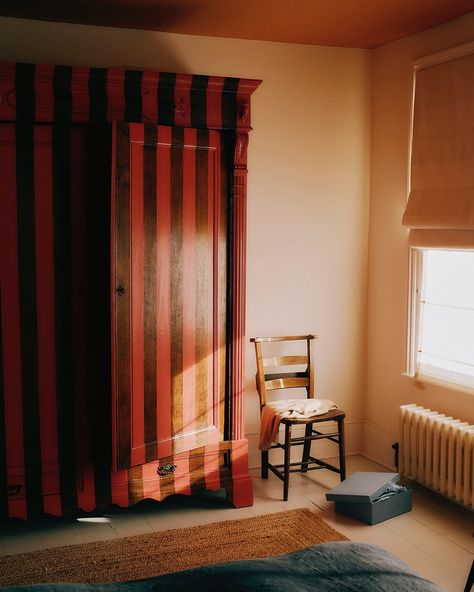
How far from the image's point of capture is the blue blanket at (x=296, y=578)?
1.64m

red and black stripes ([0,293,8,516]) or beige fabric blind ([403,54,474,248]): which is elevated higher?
beige fabric blind ([403,54,474,248])

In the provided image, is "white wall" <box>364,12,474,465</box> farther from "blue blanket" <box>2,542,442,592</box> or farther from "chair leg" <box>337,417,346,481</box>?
"blue blanket" <box>2,542,442,592</box>

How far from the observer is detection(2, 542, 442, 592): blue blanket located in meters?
1.64

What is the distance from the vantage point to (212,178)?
3744mm

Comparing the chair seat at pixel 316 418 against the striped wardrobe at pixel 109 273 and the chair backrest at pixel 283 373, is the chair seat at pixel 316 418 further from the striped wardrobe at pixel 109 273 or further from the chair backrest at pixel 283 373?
the striped wardrobe at pixel 109 273

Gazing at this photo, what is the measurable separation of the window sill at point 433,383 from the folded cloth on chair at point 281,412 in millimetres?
560

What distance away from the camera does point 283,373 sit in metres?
4.46

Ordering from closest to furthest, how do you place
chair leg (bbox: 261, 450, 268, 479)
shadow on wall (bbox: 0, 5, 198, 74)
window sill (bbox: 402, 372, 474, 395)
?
shadow on wall (bbox: 0, 5, 198, 74)
window sill (bbox: 402, 372, 474, 395)
chair leg (bbox: 261, 450, 268, 479)

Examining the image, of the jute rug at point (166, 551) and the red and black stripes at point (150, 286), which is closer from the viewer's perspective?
the jute rug at point (166, 551)

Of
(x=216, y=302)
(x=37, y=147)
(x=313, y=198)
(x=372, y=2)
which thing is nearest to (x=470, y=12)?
(x=372, y=2)

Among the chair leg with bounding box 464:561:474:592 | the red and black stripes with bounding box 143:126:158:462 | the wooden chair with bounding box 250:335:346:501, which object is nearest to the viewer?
the chair leg with bounding box 464:561:474:592

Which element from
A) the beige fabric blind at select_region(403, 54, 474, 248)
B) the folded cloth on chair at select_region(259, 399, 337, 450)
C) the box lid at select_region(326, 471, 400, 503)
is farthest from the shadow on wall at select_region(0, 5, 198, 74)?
the box lid at select_region(326, 471, 400, 503)

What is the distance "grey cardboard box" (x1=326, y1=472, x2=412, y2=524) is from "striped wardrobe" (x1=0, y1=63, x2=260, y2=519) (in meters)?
0.82

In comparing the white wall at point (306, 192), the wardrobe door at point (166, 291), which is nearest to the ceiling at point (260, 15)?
the white wall at point (306, 192)
